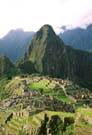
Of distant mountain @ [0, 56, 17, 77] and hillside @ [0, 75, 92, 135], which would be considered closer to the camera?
hillside @ [0, 75, 92, 135]

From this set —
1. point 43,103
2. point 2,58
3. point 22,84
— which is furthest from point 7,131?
point 2,58

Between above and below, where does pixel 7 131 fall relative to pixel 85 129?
below

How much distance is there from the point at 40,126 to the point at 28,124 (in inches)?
115

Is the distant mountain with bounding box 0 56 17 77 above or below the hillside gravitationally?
below

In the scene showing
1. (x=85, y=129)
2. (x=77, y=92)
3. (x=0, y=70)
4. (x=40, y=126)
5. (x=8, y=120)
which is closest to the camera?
(x=85, y=129)

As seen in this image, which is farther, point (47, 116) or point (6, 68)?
point (6, 68)

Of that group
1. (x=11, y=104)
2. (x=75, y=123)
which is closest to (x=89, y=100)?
(x=11, y=104)

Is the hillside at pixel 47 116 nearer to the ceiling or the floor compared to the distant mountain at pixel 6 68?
nearer to the ceiling

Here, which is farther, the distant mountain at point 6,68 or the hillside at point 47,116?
the distant mountain at point 6,68

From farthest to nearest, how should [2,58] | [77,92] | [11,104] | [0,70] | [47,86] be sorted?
1. [2,58]
2. [0,70]
3. [47,86]
4. [77,92]
5. [11,104]

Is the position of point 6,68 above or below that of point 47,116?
below

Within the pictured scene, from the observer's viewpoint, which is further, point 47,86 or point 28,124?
point 47,86

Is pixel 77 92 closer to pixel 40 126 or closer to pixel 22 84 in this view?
pixel 22 84

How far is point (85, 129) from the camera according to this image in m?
42.0
